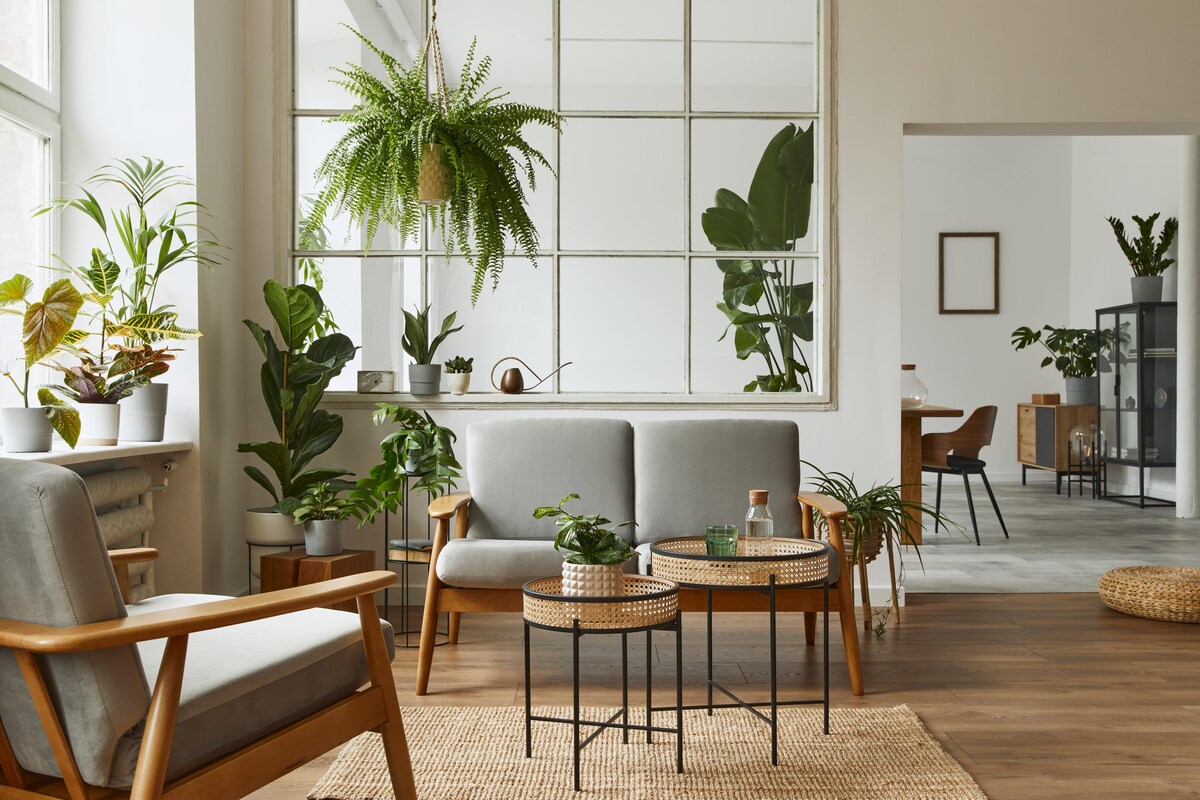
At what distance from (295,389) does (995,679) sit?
281cm

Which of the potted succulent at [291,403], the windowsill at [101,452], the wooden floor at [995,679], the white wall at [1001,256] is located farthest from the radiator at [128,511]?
the white wall at [1001,256]

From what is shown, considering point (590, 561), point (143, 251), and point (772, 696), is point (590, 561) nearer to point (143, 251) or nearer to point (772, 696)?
point (772, 696)

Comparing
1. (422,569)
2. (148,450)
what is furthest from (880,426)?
(148,450)

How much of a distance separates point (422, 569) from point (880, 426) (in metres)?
2.15

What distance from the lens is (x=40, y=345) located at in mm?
2906

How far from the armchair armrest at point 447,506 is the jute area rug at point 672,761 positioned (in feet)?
2.05

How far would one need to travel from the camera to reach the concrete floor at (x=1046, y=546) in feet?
16.4

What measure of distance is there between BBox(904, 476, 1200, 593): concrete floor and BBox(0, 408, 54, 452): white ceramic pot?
11.9 feet

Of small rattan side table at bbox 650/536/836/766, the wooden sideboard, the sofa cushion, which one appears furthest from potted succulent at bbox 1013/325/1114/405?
the sofa cushion

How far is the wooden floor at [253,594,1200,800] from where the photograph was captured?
8.25 feet

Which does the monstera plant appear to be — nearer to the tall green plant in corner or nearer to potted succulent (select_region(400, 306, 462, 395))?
potted succulent (select_region(400, 306, 462, 395))

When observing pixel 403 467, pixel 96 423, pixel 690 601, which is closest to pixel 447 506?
pixel 403 467

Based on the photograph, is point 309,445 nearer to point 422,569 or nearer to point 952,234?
point 422,569

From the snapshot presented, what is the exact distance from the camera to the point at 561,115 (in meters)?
4.55
